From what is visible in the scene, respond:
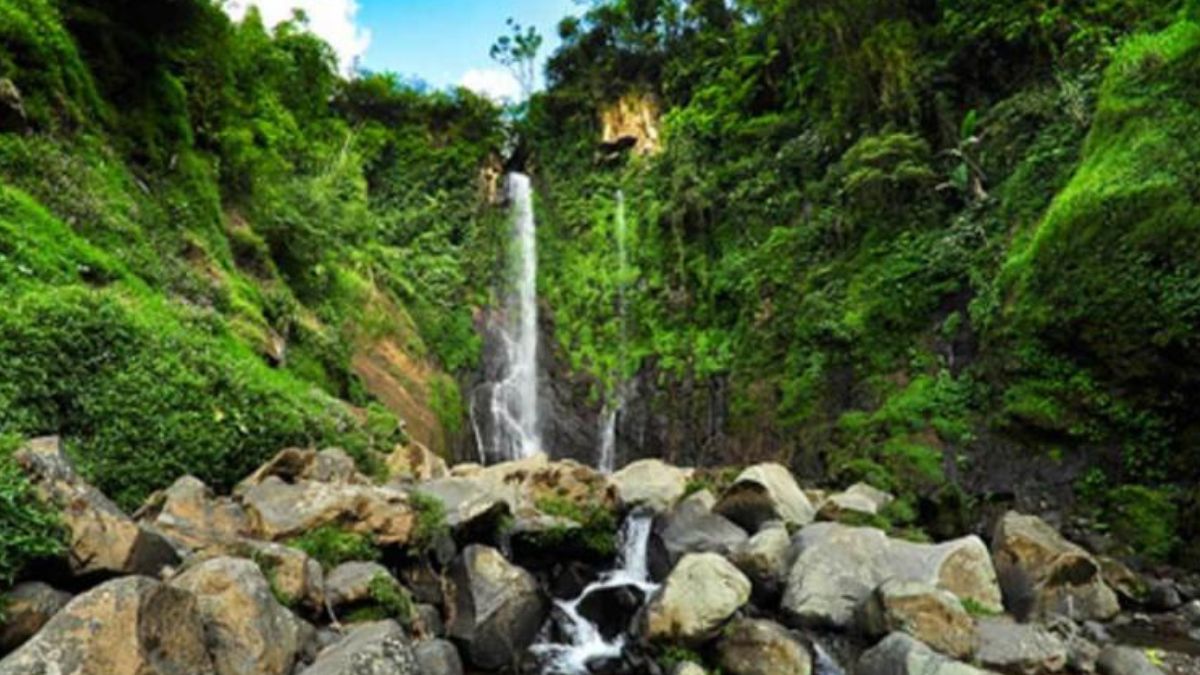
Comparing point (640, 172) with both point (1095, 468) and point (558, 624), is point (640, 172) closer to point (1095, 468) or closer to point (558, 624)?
point (1095, 468)

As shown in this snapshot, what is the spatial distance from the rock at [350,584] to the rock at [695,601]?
2658 millimetres

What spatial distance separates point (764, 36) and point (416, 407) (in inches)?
633

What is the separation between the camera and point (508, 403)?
879 inches

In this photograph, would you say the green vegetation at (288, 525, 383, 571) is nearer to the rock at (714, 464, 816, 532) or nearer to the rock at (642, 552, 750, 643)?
the rock at (642, 552, 750, 643)

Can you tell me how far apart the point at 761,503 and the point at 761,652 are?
13.3 feet

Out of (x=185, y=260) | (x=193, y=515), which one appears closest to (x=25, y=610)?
(x=193, y=515)

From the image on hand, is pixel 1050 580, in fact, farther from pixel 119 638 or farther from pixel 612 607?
pixel 119 638

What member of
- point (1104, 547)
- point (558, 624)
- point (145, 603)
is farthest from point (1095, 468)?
point (145, 603)

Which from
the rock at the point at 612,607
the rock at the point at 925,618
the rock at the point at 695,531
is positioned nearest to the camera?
the rock at the point at 925,618

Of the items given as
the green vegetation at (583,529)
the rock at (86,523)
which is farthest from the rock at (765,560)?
the rock at (86,523)

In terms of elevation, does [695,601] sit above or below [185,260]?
below

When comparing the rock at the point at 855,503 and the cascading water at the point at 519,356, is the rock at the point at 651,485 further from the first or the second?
the cascading water at the point at 519,356

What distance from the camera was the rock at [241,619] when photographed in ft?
16.0

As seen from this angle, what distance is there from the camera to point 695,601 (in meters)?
7.31
